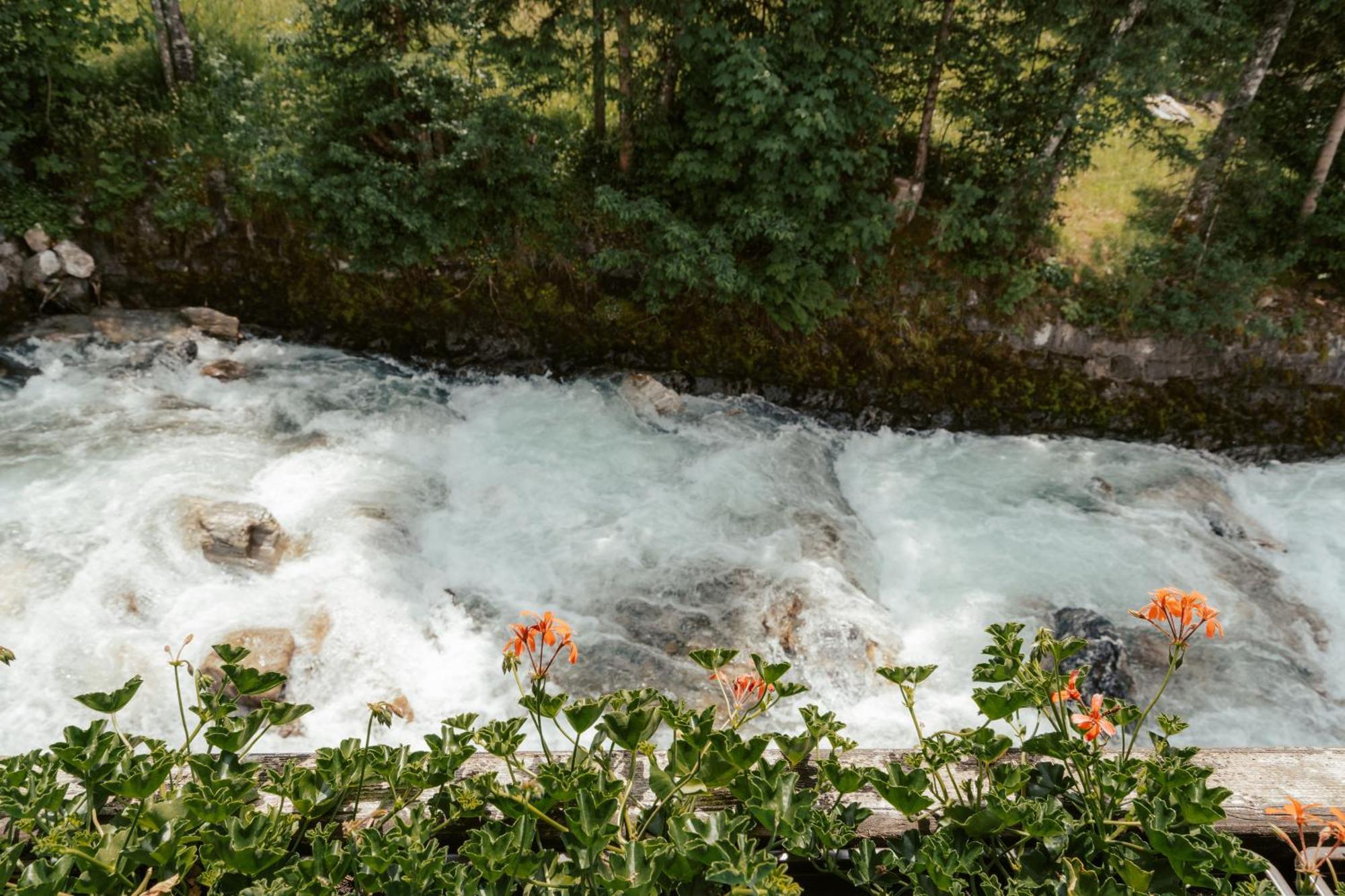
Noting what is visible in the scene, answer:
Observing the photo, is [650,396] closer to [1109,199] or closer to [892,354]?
[892,354]

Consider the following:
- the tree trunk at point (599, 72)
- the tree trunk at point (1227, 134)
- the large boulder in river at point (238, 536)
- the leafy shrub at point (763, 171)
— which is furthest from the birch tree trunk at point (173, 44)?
the tree trunk at point (1227, 134)

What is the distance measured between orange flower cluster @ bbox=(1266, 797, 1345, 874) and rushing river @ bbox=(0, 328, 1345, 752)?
404 cm

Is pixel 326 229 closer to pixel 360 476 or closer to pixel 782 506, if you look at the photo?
pixel 360 476

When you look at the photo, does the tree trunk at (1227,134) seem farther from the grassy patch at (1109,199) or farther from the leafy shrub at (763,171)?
the leafy shrub at (763,171)

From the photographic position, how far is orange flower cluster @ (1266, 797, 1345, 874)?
132 cm

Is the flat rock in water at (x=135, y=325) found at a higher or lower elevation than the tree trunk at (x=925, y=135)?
lower

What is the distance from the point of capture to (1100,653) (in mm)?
6207

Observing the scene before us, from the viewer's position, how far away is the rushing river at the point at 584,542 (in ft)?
18.6

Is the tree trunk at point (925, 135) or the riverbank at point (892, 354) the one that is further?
the riverbank at point (892, 354)

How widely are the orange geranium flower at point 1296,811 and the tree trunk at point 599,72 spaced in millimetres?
8637

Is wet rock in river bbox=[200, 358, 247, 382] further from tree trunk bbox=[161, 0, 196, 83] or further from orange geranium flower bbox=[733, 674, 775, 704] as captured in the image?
orange geranium flower bbox=[733, 674, 775, 704]

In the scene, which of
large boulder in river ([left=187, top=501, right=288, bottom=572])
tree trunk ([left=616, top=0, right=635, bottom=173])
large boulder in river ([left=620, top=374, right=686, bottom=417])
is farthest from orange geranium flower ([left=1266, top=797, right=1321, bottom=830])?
tree trunk ([left=616, top=0, right=635, bottom=173])

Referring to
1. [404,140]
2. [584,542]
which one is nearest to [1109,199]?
[584,542]

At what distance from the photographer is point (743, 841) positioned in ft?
4.32
